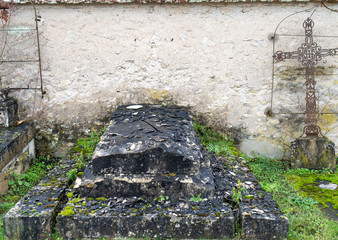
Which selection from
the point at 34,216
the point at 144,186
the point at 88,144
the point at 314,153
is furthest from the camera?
the point at 314,153

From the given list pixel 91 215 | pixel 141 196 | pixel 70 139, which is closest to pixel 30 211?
pixel 91 215

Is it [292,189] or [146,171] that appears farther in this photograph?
[292,189]

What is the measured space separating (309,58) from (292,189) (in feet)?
6.88

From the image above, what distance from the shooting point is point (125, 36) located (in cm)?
496

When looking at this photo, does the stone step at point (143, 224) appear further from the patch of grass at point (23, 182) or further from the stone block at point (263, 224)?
the patch of grass at point (23, 182)

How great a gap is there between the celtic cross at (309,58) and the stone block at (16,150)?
157 inches

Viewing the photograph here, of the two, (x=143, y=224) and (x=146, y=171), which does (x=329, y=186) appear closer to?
(x=146, y=171)

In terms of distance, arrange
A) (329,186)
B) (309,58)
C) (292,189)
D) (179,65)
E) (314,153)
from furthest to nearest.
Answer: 1. (179,65)
2. (309,58)
3. (314,153)
4. (329,186)
5. (292,189)

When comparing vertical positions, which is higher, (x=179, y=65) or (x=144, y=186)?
(x=179, y=65)

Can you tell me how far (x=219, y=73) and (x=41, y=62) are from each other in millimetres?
2828

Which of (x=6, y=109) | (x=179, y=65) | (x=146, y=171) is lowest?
(x=146, y=171)

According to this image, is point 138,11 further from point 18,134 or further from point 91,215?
point 91,215

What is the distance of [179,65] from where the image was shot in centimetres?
504

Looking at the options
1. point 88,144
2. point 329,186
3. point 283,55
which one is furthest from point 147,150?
point 283,55
